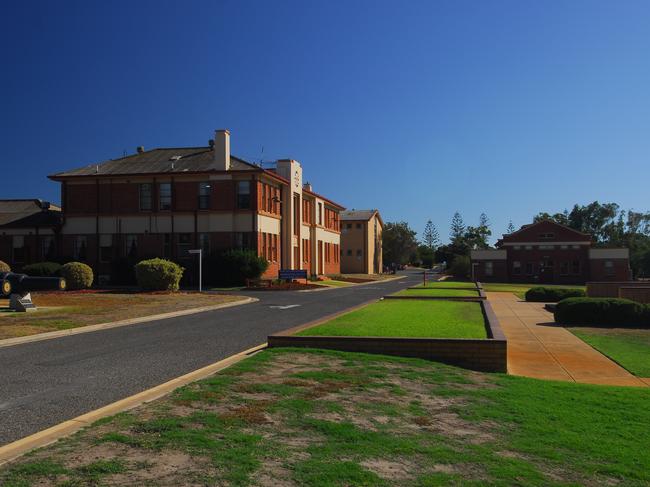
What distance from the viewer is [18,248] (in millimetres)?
47031

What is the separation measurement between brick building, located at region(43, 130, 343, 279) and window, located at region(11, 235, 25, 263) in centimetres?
317

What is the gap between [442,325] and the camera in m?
14.2

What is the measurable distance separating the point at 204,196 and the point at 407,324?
32.6m

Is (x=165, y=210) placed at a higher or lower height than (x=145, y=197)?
lower

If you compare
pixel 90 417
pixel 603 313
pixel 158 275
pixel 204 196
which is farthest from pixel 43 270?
pixel 90 417

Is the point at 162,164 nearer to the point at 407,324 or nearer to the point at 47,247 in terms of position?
the point at 47,247

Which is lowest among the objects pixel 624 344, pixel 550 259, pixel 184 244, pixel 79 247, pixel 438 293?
pixel 624 344

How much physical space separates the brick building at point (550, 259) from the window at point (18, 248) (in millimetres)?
45511

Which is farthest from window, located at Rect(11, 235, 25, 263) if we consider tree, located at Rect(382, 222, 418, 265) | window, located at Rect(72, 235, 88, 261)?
tree, located at Rect(382, 222, 418, 265)

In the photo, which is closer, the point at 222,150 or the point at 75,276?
the point at 75,276

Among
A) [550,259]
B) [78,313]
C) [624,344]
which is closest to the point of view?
[624,344]

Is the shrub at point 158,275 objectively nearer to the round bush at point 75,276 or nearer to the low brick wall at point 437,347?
the round bush at point 75,276

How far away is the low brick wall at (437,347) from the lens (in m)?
10.8

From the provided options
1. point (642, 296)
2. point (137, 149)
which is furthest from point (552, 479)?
point (137, 149)
